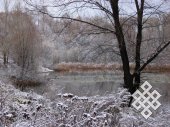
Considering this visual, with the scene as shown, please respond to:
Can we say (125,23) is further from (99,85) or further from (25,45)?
(25,45)

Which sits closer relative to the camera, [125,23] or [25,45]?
[125,23]

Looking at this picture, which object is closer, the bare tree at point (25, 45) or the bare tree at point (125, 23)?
the bare tree at point (125, 23)

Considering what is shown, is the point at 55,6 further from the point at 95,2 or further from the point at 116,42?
Answer: the point at 116,42

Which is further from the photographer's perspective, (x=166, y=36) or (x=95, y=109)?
(x=166, y=36)

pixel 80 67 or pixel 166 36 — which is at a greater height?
pixel 166 36

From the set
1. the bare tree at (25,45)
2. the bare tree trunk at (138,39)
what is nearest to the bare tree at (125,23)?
the bare tree trunk at (138,39)

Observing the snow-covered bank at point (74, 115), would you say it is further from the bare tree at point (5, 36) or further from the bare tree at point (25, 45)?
the bare tree at point (5, 36)

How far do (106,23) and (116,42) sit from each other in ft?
1.62

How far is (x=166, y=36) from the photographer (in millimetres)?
7555

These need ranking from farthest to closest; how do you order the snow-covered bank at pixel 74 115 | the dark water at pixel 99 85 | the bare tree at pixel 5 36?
1. the bare tree at pixel 5 36
2. the dark water at pixel 99 85
3. the snow-covered bank at pixel 74 115

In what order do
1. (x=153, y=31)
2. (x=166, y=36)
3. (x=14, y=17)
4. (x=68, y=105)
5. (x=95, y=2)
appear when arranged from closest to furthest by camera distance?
(x=68, y=105)
(x=95, y=2)
(x=166, y=36)
(x=153, y=31)
(x=14, y=17)

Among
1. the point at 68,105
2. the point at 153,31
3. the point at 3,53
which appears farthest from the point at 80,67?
the point at 68,105

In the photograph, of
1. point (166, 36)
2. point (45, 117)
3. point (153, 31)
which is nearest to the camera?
point (45, 117)

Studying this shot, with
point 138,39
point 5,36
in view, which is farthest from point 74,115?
point 5,36
